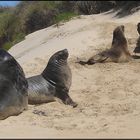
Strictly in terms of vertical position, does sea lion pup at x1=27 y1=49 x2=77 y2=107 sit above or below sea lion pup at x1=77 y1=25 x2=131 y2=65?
above

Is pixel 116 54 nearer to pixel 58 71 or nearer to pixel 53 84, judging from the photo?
pixel 58 71

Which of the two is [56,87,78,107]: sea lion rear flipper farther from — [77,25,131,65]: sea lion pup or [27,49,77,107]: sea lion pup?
[77,25,131,65]: sea lion pup

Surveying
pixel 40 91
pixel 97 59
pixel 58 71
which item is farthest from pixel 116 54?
pixel 40 91

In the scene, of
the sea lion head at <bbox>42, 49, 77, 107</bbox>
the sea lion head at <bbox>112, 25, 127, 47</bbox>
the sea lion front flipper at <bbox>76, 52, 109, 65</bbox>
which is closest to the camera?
the sea lion head at <bbox>42, 49, 77, 107</bbox>

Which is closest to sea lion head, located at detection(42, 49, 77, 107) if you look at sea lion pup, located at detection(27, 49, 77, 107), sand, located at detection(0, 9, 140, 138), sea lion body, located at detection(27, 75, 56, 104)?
sea lion pup, located at detection(27, 49, 77, 107)

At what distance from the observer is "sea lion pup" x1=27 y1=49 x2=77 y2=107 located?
1207 cm

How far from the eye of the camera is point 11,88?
1124 cm

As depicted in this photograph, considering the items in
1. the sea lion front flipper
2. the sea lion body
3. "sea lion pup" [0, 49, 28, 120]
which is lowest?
the sea lion front flipper

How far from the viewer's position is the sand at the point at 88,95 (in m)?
9.87

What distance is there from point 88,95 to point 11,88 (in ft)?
6.08

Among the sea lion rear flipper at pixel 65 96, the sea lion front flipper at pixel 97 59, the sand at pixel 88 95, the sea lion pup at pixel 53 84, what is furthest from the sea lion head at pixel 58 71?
the sea lion front flipper at pixel 97 59

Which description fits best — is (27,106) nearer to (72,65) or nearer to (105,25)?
(72,65)

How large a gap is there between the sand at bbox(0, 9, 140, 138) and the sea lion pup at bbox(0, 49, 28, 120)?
0.52ft

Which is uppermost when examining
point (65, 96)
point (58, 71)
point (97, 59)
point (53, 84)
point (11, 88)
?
point (11, 88)
